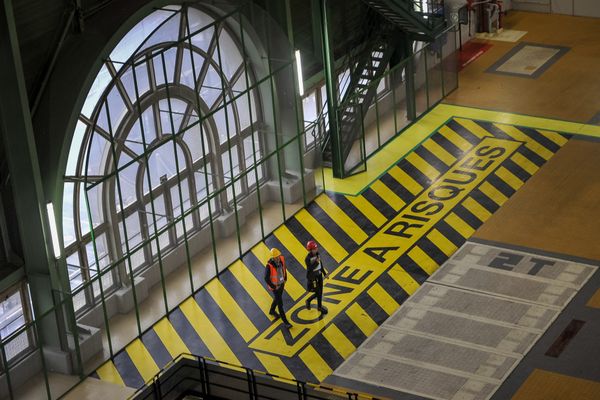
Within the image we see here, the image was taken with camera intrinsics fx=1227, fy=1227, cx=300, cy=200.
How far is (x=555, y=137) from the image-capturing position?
37438 mm

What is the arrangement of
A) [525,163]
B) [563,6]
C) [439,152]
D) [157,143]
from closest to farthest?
[157,143] → [525,163] → [439,152] → [563,6]

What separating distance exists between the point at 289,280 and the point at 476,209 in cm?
608

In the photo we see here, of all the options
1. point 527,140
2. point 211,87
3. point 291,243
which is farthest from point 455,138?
point 211,87

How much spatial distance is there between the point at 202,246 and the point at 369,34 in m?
10.2

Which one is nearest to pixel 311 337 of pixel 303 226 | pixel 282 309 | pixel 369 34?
pixel 282 309

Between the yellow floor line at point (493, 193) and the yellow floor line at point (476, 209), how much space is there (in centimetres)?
54

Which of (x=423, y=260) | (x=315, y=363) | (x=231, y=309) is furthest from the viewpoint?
(x=423, y=260)

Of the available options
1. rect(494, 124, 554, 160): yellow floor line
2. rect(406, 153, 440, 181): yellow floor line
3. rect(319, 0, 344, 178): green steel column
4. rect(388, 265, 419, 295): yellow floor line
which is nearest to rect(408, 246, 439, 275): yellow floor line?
rect(388, 265, 419, 295): yellow floor line

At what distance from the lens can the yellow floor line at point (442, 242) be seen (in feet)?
103

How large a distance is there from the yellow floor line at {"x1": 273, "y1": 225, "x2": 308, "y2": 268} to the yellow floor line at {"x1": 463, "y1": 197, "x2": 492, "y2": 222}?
15.8 feet

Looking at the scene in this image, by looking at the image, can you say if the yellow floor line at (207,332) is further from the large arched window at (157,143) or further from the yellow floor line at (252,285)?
the large arched window at (157,143)

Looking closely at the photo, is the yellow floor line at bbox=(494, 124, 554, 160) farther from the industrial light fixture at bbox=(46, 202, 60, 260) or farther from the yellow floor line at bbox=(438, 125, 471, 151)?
the industrial light fixture at bbox=(46, 202, 60, 260)

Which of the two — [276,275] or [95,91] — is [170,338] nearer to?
[276,275]

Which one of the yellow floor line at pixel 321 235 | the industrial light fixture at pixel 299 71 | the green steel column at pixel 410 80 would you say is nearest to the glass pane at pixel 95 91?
the industrial light fixture at pixel 299 71
